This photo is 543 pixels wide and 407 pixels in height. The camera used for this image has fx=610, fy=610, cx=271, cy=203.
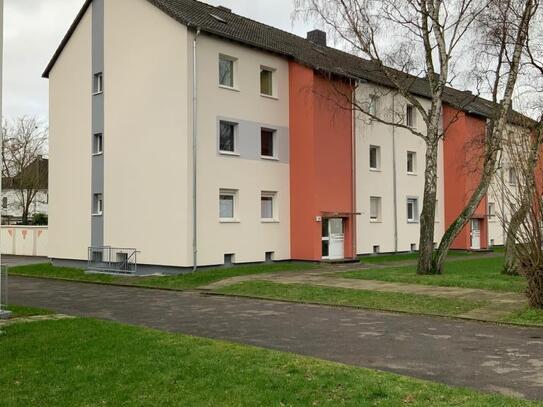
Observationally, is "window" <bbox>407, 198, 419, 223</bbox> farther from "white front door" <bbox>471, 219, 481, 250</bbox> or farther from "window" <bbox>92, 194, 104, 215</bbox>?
"window" <bbox>92, 194, 104, 215</bbox>

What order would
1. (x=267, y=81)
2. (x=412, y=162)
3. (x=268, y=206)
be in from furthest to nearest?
(x=412, y=162) < (x=267, y=81) < (x=268, y=206)

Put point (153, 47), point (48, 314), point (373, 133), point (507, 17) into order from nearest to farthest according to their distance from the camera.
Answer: point (48, 314) → point (507, 17) → point (153, 47) → point (373, 133)

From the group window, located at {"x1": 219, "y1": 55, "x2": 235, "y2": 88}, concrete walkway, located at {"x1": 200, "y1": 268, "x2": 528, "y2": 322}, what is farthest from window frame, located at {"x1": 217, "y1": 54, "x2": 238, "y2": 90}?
concrete walkway, located at {"x1": 200, "y1": 268, "x2": 528, "y2": 322}

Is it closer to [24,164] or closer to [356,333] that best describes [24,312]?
[356,333]

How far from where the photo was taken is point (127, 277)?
21.9 meters

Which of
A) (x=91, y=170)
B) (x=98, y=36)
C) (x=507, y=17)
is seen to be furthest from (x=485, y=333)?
(x=98, y=36)

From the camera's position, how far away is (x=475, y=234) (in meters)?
37.6

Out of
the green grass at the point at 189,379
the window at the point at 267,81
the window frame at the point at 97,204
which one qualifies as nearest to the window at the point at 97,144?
the window frame at the point at 97,204

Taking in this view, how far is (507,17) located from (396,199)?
1311 cm

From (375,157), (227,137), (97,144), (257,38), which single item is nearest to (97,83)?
(97,144)

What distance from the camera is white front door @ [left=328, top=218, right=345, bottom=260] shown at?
26.5 meters

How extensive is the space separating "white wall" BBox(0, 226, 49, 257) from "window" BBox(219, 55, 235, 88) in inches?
696

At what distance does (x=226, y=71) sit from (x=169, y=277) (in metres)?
8.65

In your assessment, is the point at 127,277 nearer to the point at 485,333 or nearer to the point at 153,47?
the point at 153,47
